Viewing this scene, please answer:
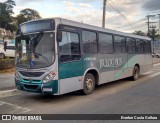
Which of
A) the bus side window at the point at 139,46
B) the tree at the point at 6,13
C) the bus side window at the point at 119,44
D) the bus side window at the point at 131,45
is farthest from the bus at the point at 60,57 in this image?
the tree at the point at 6,13

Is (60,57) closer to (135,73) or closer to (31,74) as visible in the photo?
(31,74)

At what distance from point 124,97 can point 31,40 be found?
4.03 metres

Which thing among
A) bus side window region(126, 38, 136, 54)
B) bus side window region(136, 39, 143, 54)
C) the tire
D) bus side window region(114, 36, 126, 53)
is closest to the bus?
bus side window region(114, 36, 126, 53)

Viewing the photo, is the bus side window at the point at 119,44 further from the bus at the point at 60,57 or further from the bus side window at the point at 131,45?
the bus at the point at 60,57

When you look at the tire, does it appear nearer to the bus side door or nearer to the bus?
the bus

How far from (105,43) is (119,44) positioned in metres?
1.71

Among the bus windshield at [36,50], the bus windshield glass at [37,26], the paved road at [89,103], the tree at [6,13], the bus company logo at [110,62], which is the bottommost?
the paved road at [89,103]

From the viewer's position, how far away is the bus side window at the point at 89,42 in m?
10.6

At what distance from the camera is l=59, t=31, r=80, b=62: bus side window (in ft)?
30.5

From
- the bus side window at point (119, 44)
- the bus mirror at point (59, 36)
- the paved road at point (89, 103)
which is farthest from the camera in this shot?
the bus side window at point (119, 44)

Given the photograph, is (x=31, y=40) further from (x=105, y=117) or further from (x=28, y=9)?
(x=28, y=9)

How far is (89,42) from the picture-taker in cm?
1095

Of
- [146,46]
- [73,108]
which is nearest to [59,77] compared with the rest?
[73,108]

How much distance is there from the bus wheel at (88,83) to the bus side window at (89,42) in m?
0.99
